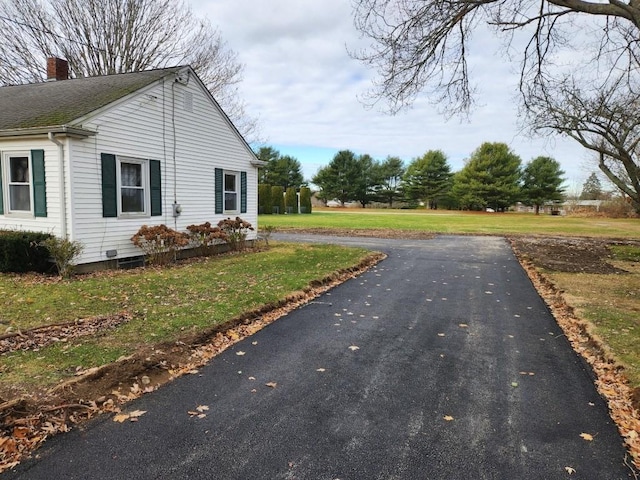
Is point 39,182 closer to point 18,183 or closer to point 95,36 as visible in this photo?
point 18,183

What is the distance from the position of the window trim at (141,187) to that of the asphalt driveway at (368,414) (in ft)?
18.9

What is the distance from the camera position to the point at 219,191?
12375mm

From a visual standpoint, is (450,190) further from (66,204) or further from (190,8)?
(66,204)

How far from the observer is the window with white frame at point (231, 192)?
42.4 feet

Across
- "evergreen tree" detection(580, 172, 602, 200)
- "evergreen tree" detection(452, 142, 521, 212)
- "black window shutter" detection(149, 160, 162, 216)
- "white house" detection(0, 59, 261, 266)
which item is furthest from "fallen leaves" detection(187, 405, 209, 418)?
"evergreen tree" detection(580, 172, 602, 200)

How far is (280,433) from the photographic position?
9.43 feet

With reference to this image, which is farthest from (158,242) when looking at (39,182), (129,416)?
(129,416)

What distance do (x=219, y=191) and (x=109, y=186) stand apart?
3.86 meters

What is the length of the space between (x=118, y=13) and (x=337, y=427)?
70.1 ft

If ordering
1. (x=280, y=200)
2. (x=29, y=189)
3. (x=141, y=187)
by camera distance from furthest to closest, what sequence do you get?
(x=280, y=200) → (x=141, y=187) → (x=29, y=189)

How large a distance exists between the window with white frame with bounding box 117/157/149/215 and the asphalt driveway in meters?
5.90

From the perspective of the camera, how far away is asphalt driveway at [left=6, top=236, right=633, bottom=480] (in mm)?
2525

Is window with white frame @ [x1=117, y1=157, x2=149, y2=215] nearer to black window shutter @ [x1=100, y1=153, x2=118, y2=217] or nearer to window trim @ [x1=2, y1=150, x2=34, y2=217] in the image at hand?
black window shutter @ [x1=100, y1=153, x2=118, y2=217]

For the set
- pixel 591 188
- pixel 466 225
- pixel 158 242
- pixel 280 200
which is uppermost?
pixel 591 188
